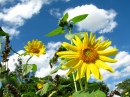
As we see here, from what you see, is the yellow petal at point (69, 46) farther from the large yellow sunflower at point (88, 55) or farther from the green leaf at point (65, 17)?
the green leaf at point (65, 17)

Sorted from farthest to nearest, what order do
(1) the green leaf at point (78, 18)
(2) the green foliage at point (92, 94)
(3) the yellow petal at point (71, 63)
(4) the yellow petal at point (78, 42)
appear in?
1. (1) the green leaf at point (78, 18)
2. (4) the yellow petal at point (78, 42)
3. (3) the yellow petal at point (71, 63)
4. (2) the green foliage at point (92, 94)

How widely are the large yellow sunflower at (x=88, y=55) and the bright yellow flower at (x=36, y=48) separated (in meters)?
2.54

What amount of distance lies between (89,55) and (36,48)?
279 centimetres

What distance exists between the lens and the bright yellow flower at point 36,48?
5426 millimetres

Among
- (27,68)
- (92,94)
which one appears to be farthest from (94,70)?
(27,68)

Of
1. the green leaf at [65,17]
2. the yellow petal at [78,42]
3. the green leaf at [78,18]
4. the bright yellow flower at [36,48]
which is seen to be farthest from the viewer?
the bright yellow flower at [36,48]

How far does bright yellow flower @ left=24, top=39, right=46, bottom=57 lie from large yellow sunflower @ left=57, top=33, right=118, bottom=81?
254 centimetres

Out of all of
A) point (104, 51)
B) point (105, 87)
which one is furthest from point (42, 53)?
point (105, 87)

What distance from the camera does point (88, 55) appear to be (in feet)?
9.38

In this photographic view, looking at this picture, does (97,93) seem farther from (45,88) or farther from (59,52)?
(45,88)

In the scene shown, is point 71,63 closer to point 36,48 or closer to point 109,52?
point 109,52

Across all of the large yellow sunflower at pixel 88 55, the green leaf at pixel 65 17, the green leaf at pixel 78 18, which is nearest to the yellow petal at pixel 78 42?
the large yellow sunflower at pixel 88 55

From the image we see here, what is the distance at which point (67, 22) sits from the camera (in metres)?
3.39

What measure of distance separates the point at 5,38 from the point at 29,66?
82 cm
